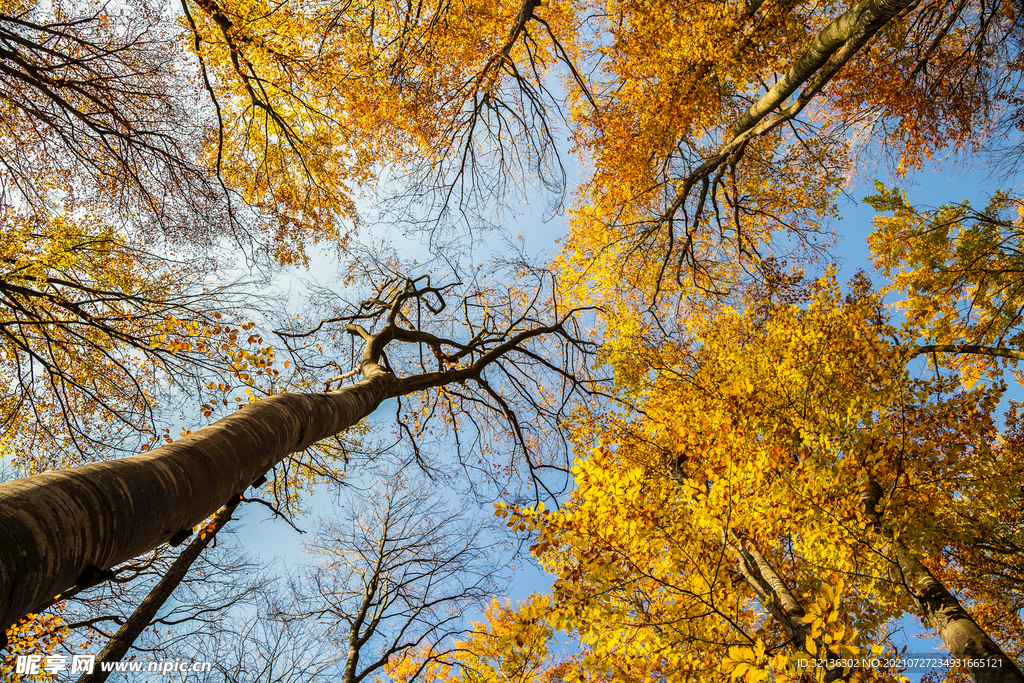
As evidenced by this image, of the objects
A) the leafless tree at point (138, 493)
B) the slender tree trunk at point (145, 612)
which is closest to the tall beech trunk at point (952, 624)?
the leafless tree at point (138, 493)

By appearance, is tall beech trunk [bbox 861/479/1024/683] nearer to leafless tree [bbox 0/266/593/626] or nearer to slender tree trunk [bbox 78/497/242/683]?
leafless tree [bbox 0/266/593/626]

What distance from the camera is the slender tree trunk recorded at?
13.4 ft

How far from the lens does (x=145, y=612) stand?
4.45 m

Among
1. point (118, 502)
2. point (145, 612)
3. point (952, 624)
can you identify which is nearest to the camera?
point (118, 502)

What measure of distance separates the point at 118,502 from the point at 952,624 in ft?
22.0

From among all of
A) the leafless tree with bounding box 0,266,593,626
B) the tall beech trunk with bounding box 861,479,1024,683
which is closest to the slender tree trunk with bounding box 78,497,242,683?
the leafless tree with bounding box 0,266,593,626

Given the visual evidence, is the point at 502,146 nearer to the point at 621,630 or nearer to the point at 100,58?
the point at 100,58

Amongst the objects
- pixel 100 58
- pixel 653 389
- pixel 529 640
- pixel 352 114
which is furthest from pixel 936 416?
pixel 100 58

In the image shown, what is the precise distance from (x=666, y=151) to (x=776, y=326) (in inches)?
155

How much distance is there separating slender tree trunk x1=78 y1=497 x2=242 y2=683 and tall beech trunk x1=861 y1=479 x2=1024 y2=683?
23.2 ft

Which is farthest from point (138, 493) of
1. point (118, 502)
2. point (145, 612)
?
point (145, 612)

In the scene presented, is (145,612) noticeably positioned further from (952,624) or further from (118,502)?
(952,624)

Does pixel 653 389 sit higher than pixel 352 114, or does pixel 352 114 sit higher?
pixel 352 114

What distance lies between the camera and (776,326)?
6.80 m
